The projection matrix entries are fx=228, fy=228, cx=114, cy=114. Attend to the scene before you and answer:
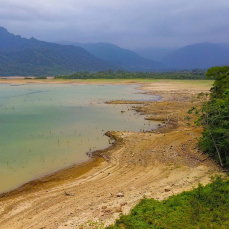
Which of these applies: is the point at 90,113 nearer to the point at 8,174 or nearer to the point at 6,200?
the point at 8,174

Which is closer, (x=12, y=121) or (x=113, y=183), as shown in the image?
(x=113, y=183)

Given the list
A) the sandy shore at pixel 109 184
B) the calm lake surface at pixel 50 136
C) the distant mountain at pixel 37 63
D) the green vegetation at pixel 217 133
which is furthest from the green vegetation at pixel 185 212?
the distant mountain at pixel 37 63

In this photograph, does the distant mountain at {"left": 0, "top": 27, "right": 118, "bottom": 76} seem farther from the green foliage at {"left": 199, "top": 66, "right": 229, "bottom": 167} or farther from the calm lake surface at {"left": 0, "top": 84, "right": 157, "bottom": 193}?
the green foliage at {"left": 199, "top": 66, "right": 229, "bottom": 167}

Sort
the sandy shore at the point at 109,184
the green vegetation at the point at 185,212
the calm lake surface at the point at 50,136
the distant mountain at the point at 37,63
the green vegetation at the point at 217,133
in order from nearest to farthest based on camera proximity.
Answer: the green vegetation at the point at 185,212
the sandy shore at the point at 109,184
the green vegetation at the point at 217,133
the calm lake surface at the point at 50,136
the distant mountain at the point at 37,63

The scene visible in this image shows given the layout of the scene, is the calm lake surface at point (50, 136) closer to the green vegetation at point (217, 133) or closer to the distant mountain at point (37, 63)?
the green vegetation at point (217, 133)

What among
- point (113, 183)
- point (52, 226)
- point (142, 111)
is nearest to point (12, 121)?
point (142, 111)
